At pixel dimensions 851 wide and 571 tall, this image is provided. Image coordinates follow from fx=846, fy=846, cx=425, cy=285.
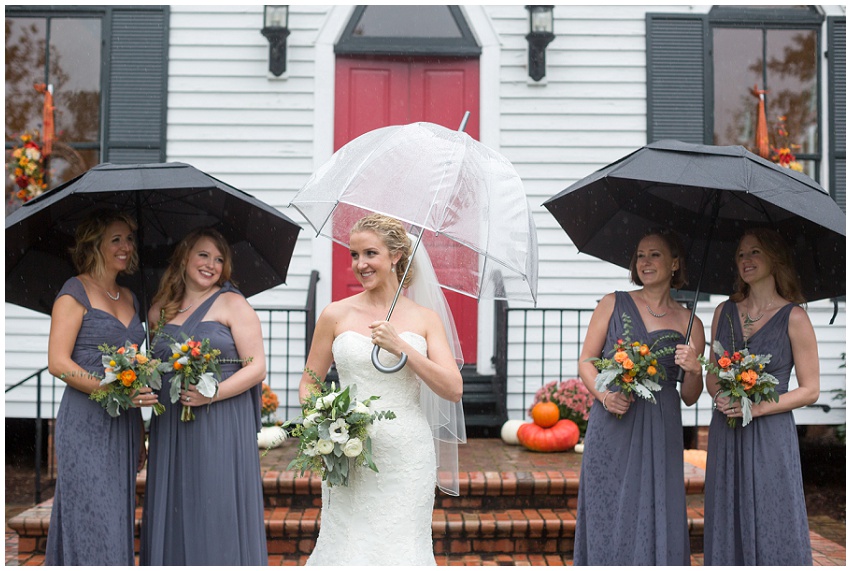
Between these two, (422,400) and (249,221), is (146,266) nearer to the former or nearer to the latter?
(249,221)

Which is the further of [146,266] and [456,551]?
[456,551]

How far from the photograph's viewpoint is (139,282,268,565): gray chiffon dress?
385cm

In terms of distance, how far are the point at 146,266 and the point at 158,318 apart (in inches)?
17.3

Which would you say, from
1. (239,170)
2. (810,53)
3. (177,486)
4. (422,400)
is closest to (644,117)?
(810,53)

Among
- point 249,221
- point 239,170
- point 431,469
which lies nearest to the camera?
point 431,469

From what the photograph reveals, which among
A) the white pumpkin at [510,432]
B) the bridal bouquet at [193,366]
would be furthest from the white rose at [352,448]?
the white pumpkin at [510,432]

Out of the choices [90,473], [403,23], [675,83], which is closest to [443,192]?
[90,473]

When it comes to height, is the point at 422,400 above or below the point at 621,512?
above

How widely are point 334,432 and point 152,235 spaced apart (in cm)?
169

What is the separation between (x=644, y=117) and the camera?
7945 millimetres

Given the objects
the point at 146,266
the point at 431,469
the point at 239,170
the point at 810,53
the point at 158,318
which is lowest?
the point at 431,469

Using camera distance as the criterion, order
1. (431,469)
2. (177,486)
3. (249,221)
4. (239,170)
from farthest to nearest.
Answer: (239,170), (249,221), (177,486), (431,469)

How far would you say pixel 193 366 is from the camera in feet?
12.2

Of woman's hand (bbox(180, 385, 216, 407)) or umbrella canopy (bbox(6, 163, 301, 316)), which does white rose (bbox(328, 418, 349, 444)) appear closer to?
woman's hand (bbox(180, 385, 216, 407))
